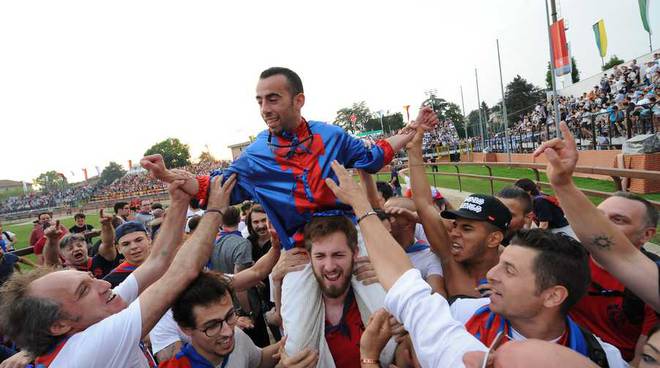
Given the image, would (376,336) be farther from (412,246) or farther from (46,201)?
(46,201)

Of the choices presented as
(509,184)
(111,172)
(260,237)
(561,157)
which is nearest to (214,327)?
(561,157)

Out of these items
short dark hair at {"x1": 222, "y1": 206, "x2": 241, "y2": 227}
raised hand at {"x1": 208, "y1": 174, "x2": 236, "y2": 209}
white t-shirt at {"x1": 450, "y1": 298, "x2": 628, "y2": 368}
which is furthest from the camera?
short dark hair at {"x1": 222, "y1": 206, "x2": 241, "y2": 227}

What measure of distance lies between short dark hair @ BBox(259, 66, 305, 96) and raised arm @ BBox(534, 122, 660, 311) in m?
1.74

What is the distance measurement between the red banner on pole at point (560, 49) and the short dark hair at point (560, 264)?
43.9ft

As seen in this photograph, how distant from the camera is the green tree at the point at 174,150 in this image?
332 ft

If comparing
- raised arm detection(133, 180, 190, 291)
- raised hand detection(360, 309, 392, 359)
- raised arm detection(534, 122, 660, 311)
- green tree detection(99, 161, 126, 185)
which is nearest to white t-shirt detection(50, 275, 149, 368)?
→ raised arm detection(133, 180, 190, 291)

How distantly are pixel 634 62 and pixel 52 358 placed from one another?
2588 centimetres

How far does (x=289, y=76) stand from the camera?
296 centimetres

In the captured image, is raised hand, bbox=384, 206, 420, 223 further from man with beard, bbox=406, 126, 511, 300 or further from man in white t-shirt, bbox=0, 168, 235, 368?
man in white t-shirt, bbox=0, 168, 235, 368

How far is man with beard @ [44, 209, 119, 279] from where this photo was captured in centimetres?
562

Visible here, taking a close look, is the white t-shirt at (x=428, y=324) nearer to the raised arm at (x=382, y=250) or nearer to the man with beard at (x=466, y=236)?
the raised arm at (x=382, y=250)

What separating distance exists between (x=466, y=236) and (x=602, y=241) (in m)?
0.93

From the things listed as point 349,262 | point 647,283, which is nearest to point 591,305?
point 647,283

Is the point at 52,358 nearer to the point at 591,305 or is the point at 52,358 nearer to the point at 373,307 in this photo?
the point at 373,307
